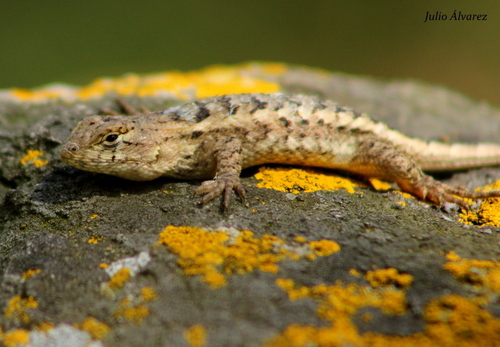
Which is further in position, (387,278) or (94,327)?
(387,278)

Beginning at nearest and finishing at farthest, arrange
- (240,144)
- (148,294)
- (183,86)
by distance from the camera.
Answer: (148,294)
(240,144)
(183,86)

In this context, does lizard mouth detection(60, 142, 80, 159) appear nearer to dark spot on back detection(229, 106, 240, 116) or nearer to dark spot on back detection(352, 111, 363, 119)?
dark spot on back detection(229, 106, 240, 116)

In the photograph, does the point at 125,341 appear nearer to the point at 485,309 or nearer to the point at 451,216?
the point at 485,309

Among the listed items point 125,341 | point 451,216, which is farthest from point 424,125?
point 125,341

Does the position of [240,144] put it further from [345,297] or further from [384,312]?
[384,312]

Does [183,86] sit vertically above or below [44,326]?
above

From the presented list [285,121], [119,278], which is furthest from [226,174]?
[119,278]

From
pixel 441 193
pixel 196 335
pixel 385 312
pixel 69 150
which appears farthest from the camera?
pixel 441 193
